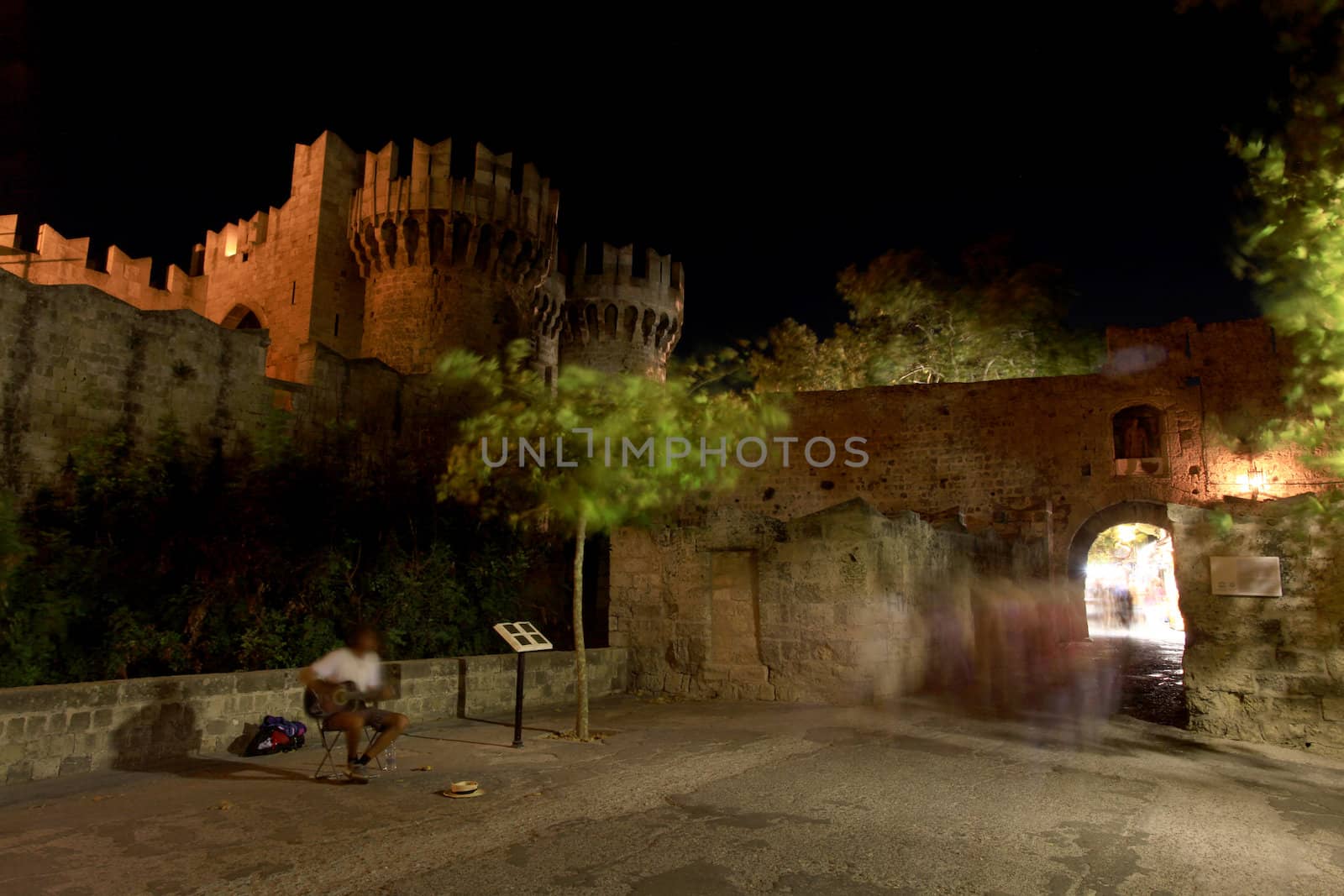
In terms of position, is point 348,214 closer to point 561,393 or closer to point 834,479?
point 834,479

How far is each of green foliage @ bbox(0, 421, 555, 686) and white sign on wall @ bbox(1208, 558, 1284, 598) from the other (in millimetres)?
8075

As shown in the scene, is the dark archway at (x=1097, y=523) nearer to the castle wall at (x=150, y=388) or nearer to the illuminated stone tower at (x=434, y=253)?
the castle wall at (x=150, y=388)

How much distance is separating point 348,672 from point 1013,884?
4221 millimetres

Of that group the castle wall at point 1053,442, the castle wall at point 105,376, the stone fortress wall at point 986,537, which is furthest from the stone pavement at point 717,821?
the castle wall at point 1053,442

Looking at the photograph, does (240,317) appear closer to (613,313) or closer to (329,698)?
(613,313)

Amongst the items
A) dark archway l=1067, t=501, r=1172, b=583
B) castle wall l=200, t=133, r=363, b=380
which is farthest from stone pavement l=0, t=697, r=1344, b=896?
castle wall l=200, t=133, r=363, b=380

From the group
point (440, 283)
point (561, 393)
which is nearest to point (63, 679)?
point (561, 393)

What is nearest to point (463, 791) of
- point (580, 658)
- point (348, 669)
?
point (348, 669)

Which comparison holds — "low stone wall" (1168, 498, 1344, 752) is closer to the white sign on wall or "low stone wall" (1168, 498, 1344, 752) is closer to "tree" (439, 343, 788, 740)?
the white sign on wall

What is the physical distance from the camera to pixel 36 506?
1054 centimetres

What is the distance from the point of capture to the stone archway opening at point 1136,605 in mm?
9952

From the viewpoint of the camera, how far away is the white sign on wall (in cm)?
671

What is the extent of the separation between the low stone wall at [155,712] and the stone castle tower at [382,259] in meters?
14.7

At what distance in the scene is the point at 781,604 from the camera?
9.53 meters
